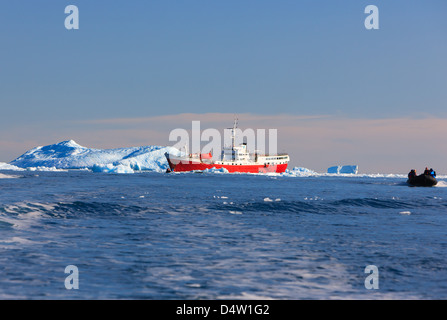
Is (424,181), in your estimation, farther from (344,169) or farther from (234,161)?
(344,169)

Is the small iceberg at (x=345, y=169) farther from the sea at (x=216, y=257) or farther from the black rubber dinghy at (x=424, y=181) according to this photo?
the sea at (x=216, y=257)

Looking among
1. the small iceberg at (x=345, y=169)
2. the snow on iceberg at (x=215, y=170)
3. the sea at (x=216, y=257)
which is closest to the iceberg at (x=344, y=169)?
the small iceberg at (x=345, y=169)

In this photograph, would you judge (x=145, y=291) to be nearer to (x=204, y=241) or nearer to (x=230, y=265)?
(x=230, y=265)

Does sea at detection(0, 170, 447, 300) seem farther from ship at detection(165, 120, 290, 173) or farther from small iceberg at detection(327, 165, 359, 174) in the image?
small iceberg at detection(327, 165, 359, 174)

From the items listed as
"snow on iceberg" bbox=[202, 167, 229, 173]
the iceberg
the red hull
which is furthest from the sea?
the iceberg

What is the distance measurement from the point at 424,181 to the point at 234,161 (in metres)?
66.8

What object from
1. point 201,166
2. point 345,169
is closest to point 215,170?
point 201,166

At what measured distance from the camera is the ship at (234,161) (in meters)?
117

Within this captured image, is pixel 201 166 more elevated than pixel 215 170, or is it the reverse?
pixel 201 166

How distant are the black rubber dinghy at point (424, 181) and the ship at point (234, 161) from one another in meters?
61.4

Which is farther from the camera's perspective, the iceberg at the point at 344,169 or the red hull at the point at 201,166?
the iceberg at the point at 344,169

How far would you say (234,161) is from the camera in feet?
400

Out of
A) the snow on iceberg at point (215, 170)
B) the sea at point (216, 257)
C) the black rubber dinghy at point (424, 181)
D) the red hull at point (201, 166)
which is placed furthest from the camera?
the red hull at point (201, 166)

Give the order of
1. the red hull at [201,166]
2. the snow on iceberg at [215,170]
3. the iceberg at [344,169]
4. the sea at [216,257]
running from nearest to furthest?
the sea at [216,257] → the snow on iceberg at [215,170] → the red hull at [201,166] → the iceberg at [344,169]
